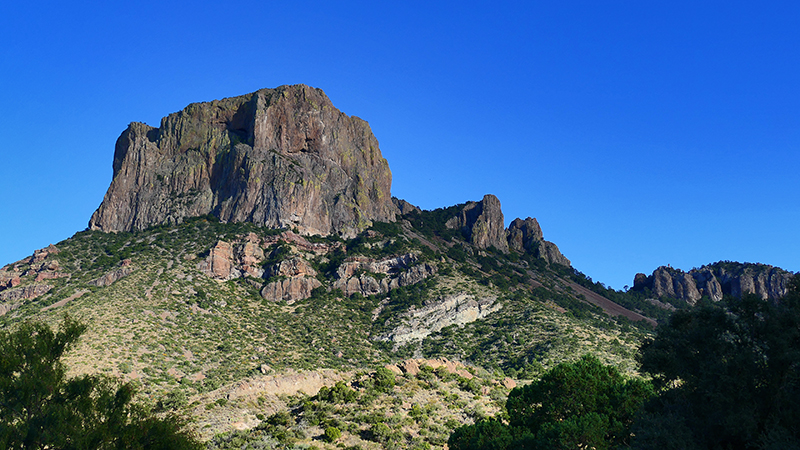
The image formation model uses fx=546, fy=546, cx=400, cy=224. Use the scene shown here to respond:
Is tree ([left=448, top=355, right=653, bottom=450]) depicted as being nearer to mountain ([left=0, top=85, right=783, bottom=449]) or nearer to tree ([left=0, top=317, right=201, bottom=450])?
mountain ([left=0, top=85, right=783, bottom=449])

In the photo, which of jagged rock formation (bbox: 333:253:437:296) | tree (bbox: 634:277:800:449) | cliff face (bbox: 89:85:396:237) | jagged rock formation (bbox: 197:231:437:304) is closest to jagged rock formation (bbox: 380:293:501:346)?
jagged rock formation (bbox: 333:253:437:296)

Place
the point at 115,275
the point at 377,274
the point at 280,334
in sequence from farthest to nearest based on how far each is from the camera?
the point at 377,274 < the point at 115,275 < the point at 280,334

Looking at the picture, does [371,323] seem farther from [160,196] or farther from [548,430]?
[548,430]

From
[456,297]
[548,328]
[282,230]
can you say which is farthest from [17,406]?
[282,230]

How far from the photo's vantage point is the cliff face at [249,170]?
152 m

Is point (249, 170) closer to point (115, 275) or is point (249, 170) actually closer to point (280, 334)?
point (115, 275)

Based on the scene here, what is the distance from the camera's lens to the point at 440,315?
4788 inches

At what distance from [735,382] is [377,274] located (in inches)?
4738

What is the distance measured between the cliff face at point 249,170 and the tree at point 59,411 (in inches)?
4666

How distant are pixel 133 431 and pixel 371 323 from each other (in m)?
96.9

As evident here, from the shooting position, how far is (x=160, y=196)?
156 meters

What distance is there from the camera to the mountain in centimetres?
4462

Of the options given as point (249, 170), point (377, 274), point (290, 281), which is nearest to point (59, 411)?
point (290, 281)

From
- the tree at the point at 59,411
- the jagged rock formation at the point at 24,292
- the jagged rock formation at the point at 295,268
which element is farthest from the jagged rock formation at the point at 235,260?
the tree at the point at 59,411
